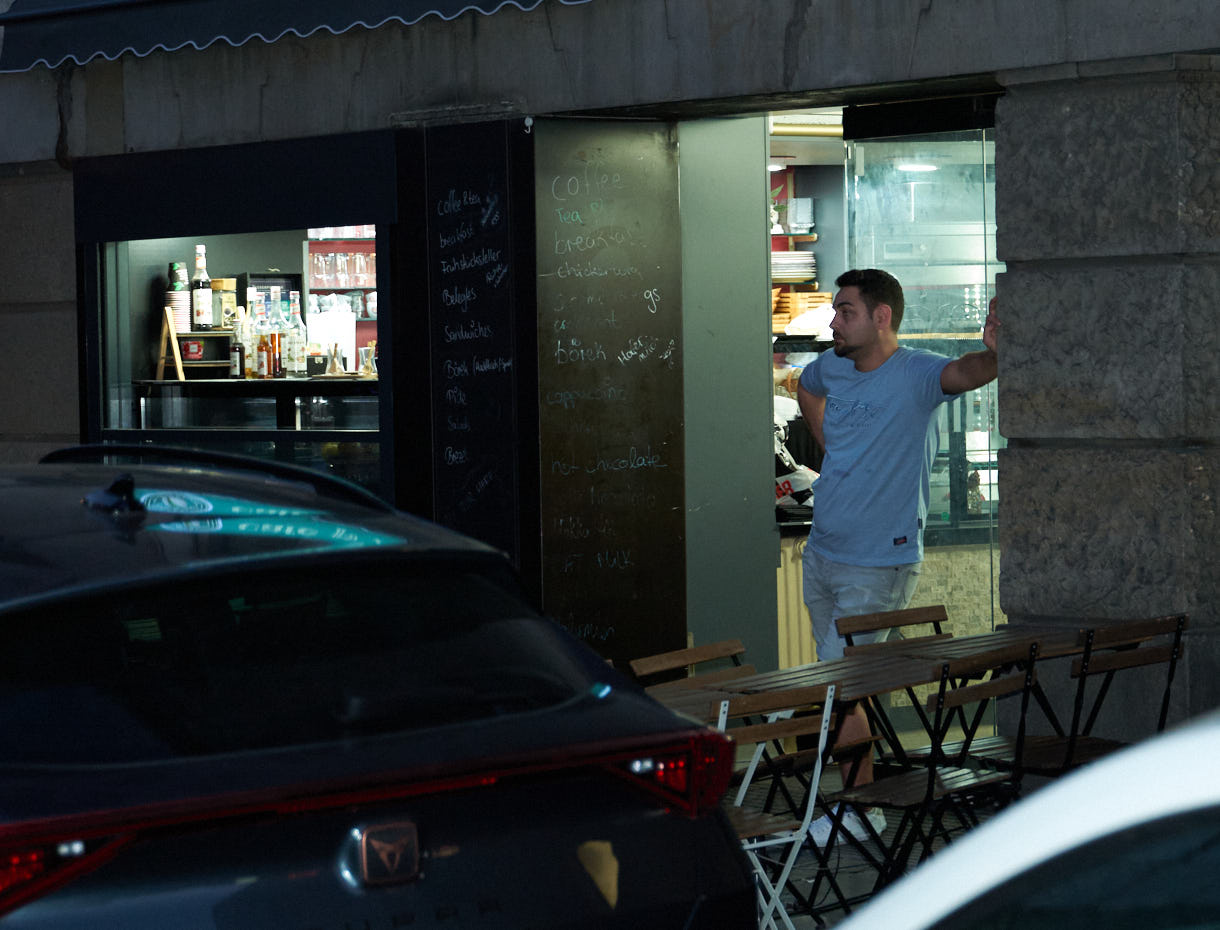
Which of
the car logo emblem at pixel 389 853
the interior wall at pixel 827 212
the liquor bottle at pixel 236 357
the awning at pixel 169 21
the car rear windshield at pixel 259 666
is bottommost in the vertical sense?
the car logo emblem at pixel 389 853

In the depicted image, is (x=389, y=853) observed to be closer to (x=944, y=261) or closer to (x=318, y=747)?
(x=318, y=747)

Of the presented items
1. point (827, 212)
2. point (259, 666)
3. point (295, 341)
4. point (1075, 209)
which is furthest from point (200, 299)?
point (259, 666)

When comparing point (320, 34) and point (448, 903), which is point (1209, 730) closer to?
point (448, 903)

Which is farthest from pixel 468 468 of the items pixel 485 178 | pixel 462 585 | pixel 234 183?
pixel 462 585

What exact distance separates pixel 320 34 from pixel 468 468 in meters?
2.21

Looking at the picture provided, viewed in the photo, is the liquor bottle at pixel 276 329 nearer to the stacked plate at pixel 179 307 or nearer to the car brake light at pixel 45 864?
the stacked plate at pixel 179 307

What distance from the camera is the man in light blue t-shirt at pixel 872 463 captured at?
703 centimetres

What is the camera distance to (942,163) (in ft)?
26.0

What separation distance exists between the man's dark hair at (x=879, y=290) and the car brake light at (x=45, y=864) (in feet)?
16.8

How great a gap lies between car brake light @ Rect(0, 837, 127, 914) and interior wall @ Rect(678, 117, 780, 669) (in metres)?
5.73

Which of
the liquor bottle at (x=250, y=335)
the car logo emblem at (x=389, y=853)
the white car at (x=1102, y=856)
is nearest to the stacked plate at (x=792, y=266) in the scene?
the liquor bottle at (x=250, y=335)

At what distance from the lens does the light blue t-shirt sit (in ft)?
23.1

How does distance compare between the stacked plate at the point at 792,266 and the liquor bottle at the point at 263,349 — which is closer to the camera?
the liquor bottle at the point at 263,349

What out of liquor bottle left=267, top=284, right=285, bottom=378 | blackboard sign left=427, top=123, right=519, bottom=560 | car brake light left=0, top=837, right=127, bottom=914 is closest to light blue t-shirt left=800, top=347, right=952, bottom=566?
blackboard sign left=427, top=123, right=519, bottom=560
